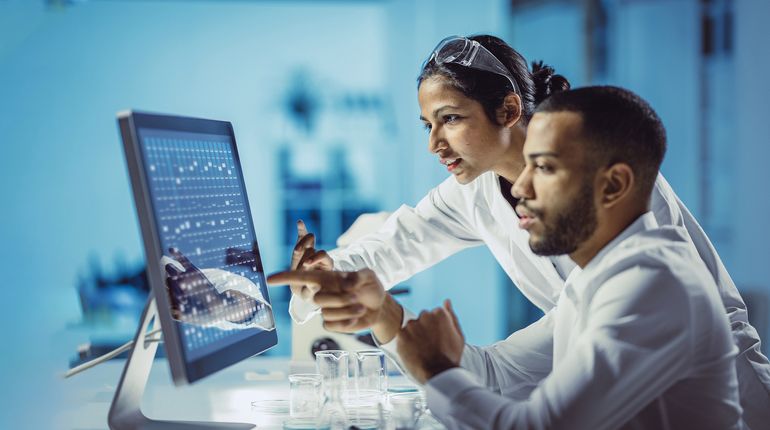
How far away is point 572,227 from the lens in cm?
124

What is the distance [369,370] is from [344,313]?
29cm

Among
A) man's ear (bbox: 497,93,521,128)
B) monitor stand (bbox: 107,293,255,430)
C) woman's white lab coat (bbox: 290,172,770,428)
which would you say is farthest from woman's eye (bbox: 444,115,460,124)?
monitor stand (bbox: 107,293,255,430)

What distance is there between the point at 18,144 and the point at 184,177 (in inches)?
184

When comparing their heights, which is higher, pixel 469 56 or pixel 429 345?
pixel 469 56

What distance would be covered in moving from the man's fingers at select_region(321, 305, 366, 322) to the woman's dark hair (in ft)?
2.36

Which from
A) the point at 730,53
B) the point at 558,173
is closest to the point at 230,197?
A: the point at 558,173

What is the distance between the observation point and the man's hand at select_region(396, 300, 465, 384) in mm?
1216

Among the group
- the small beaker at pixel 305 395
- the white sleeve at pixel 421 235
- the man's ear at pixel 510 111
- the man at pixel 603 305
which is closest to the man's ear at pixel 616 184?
the man at pixel 603 305

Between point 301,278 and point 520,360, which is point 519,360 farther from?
point 301,278

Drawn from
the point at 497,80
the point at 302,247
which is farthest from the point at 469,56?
the point at 302,247

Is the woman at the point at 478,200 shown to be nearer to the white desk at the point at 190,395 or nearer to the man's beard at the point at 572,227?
the white desk at the point at 190,395

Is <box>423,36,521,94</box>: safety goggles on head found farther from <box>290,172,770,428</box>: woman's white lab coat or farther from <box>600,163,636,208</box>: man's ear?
<box>600,163,636,208</box>: man's ear

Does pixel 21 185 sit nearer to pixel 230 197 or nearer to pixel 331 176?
pixel 331 176

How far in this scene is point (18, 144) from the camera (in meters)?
5.48
